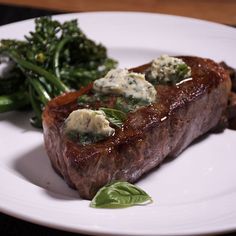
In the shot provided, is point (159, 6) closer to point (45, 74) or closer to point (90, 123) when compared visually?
point (45, 74)

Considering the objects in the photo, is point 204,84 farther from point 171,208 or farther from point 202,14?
point 202,14

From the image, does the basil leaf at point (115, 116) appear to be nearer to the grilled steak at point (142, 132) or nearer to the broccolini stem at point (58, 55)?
the grilled steak at point (142, 132)

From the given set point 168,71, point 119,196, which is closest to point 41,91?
point 168,71

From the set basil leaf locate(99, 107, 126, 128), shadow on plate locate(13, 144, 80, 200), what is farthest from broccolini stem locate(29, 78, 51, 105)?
basil leaf locate(99, 107, 126, 128)

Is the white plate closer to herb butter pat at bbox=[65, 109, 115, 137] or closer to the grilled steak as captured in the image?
the grilled steak

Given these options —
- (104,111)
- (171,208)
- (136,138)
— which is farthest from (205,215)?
(104,111)

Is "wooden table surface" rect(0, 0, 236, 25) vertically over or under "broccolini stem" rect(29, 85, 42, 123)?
over
